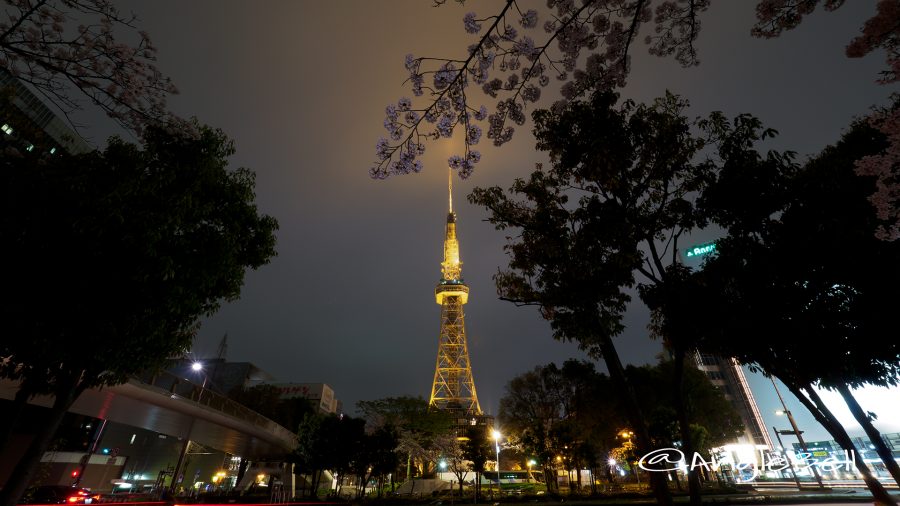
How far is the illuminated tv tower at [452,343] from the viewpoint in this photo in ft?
198

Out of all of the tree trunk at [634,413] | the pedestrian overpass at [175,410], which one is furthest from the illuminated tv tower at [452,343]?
the tree trunk at [634,413]

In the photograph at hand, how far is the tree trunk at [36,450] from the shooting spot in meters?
6.24

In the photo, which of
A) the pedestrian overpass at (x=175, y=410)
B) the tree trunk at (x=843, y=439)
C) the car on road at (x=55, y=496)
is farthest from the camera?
the car on road at (x=55, y=496)

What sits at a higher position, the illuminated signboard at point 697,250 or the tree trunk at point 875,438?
the illuminated signboard at point 697,250

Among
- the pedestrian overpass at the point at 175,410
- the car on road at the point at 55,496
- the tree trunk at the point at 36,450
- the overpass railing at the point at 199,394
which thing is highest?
the overpass railing at the point at 199,394

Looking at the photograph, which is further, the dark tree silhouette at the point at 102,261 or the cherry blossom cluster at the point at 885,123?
the dark tree silhouette at the point at 102,261

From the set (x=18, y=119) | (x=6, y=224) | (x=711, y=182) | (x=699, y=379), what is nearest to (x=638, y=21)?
(x=711, y=182)

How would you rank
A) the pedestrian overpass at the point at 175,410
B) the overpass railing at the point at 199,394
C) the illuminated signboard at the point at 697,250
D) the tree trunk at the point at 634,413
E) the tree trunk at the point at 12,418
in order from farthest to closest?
the illuminated signboard at the point at 697,250, the overpass railing at the point at 199,394, the pedestrian overpass at the point at 175,410, the tree trunk at the point at 634,413, the tree trunk at the point at 12,418

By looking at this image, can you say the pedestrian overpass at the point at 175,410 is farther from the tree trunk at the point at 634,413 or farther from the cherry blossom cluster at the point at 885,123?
the cherry blossom cluster at the point at 885,123

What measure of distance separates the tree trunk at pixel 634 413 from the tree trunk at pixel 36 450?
38.0ft

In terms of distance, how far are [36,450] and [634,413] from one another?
A: 12531 mm

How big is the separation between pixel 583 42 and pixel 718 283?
8364mm

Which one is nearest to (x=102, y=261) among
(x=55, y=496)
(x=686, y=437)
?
(x=686, y=437)

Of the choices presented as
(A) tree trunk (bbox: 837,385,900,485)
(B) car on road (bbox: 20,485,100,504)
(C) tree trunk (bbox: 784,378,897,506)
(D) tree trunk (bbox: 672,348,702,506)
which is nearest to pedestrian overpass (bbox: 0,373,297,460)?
(B) car on road (bbox: 20,485,100,504)
